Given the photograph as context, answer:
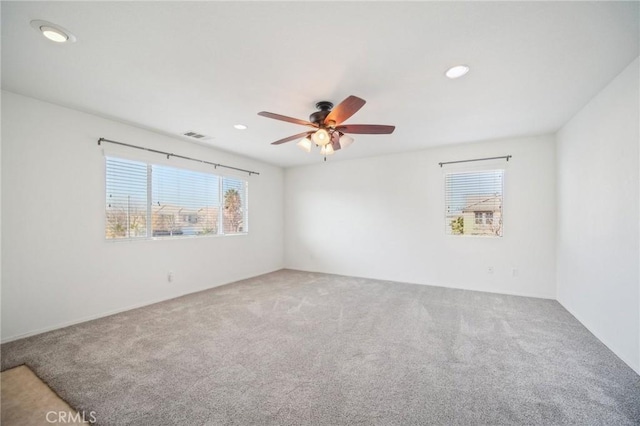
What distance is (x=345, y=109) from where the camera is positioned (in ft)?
7.46

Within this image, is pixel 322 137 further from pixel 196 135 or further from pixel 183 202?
pixel 183 202

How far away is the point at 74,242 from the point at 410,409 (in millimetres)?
3814

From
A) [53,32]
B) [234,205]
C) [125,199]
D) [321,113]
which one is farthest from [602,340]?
[125,199]

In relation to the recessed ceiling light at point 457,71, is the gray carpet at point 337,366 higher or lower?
lower

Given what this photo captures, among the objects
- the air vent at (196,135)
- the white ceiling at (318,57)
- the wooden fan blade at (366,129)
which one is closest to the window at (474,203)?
the white ceiling at (318,57)

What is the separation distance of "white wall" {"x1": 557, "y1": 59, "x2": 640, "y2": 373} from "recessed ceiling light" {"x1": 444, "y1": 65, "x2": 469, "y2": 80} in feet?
4.22

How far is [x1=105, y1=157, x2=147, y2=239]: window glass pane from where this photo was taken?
3.38m

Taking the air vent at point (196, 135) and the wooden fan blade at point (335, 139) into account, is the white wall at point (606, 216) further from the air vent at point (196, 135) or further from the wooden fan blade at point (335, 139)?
the air vent at point (196, 135)

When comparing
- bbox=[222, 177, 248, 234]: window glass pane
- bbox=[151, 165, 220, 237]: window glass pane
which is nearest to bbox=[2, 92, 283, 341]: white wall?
bbox=[151, 165, 220, 237]: window glass pane

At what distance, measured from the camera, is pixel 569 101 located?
284 cm

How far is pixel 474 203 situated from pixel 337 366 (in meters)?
3.69

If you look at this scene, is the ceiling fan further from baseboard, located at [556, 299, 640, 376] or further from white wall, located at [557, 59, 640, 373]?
baseboard, located at [556, 299, 640, 376]

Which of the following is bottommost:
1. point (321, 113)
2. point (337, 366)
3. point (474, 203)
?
point (337, 366)

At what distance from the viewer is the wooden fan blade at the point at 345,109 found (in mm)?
2094
